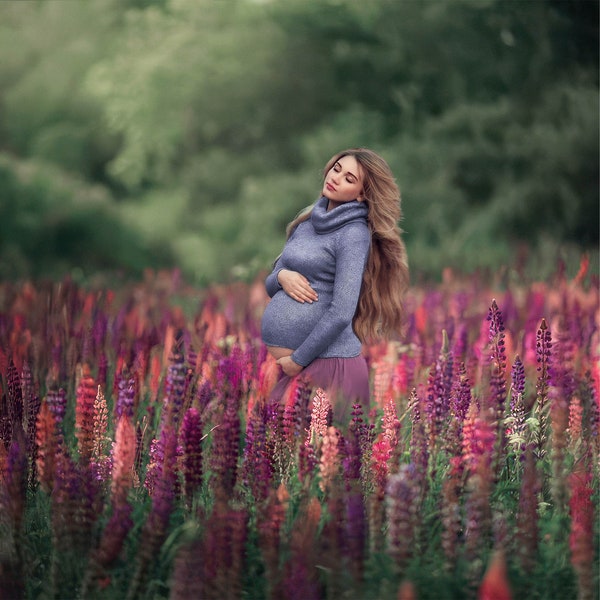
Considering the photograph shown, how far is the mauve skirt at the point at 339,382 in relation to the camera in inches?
142

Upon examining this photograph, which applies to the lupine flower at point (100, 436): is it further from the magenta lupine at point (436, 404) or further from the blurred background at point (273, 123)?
the blurred background at point (273, 123)

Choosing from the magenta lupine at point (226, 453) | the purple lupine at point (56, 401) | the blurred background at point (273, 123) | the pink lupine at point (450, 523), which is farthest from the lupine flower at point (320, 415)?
the blurred background at point (273, 123)

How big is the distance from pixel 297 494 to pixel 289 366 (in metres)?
0.79

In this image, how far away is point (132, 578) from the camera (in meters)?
2.50

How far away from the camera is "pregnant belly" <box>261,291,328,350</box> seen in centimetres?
363

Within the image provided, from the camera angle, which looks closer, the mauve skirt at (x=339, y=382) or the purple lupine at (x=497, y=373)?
the purple lupine at (x=497, y=373)

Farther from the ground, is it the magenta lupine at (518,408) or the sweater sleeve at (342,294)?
the sweater sleeve at (342,294)

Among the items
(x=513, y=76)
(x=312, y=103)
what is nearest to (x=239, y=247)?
(x=312, y=103)

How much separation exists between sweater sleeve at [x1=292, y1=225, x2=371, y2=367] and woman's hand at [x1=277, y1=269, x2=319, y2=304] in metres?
0.12

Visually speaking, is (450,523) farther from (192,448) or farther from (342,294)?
(342,294)

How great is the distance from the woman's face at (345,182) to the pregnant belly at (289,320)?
43 centimetres

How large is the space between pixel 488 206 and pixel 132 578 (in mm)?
12052

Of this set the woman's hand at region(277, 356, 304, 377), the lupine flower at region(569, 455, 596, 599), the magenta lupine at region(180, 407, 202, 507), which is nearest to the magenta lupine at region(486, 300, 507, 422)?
the lupine flower at region(569, 455, 596, 599)

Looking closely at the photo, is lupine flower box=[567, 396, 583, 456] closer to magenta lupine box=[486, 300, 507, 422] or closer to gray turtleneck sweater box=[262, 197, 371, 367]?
magenta lupine box=[486, 300, 507, 422]
